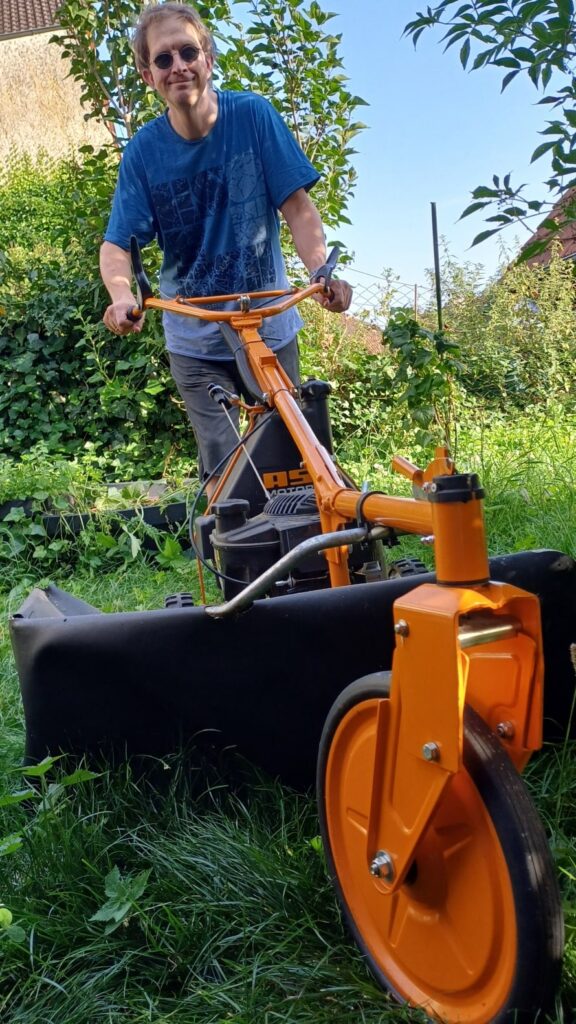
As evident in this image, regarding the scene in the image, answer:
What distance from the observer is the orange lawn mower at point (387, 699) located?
3.59 feet

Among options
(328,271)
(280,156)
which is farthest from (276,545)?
(280,156)

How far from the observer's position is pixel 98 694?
168 centimetres

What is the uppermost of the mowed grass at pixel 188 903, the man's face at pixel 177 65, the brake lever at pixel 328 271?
the man's face at pixel 177 65

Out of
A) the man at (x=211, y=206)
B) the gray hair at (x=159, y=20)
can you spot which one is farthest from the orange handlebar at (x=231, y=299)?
the gray hair at (x=159, y=20)

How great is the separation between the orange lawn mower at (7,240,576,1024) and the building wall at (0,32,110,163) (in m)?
25.0

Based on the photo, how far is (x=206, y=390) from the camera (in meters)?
2.93

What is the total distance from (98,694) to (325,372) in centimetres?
529

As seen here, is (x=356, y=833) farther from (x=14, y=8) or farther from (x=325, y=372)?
(x=14, y=8)

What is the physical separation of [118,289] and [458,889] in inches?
79.5

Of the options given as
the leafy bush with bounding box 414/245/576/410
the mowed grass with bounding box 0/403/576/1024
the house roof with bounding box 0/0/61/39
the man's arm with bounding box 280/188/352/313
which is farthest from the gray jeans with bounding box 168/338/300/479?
the house roof with bounding box 0/0/61/39

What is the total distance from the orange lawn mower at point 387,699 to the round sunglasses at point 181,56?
3.94 ft

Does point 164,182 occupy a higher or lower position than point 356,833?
higher

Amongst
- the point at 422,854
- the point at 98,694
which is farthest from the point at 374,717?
the point at 98,694

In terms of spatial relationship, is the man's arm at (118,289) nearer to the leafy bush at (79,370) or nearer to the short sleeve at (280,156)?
the short sleeve at (280,156)
